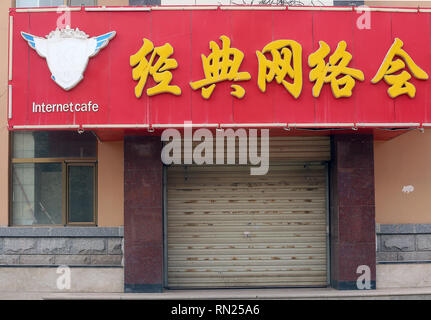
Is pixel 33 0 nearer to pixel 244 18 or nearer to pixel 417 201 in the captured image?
pixel 244 18

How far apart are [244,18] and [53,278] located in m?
5.90

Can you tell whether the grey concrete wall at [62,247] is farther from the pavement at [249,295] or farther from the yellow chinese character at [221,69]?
the yellow chinese character at [221,69]

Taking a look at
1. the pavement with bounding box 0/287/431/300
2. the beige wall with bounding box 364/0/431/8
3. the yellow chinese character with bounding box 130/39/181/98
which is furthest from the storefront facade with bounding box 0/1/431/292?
the beige wall with bounding box 364/0/431/8

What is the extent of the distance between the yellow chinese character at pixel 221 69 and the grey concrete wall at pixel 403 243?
4.05 meters

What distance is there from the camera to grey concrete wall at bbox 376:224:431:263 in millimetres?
10914

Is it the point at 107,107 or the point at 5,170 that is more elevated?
the point at 107,107

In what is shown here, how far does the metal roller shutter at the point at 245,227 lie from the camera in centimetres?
1104

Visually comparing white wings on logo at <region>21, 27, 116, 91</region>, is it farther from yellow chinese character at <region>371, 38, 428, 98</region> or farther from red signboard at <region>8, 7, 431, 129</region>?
yellow chinese character at <region>371, 38, 428, 98</region>

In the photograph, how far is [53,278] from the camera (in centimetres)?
1076

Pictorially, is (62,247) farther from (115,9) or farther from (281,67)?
(281,67)

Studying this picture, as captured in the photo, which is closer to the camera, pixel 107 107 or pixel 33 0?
pixel 107 107

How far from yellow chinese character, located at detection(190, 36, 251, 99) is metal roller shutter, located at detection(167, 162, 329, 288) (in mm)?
2226

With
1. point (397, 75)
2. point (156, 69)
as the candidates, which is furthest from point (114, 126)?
point (397, 75)
